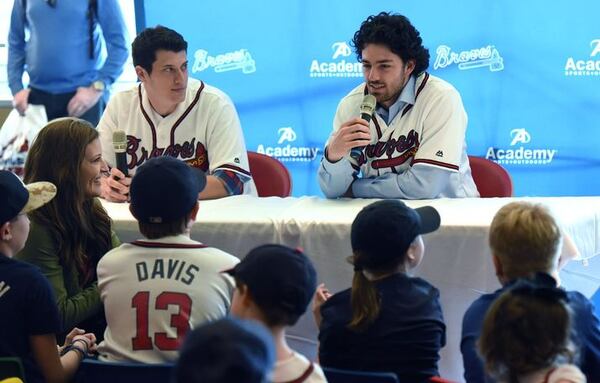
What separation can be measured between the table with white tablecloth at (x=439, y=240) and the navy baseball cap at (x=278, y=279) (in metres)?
1.11

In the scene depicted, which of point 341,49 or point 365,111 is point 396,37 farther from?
point 341,49

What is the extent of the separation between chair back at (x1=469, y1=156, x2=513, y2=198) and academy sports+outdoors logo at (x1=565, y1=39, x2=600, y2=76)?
1.42 metres

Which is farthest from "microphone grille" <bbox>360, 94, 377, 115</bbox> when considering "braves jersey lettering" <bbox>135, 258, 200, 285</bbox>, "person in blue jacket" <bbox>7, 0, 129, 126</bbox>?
"person in blue jacket" <bbox>7, 0, 129, 126</bbox>

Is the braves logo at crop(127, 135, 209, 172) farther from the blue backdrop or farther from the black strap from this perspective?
the black strap

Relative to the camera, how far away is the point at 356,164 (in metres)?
3.55

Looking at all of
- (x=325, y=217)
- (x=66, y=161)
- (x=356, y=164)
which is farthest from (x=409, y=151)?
(x=66, y=161)

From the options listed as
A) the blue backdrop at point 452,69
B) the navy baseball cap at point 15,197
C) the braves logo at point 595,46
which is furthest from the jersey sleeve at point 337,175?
the braves logo at point 595,46

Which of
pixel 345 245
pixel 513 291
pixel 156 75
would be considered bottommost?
pixel 345 245

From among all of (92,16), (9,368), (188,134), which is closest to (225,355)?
(9,368)

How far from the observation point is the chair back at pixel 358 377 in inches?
74.0

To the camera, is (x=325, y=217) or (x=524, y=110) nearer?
(x=325, y=217)

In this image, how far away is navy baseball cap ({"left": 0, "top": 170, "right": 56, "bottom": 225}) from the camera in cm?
236

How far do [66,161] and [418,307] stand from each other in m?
1.28

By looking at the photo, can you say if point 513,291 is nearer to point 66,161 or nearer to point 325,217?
point 325,217
